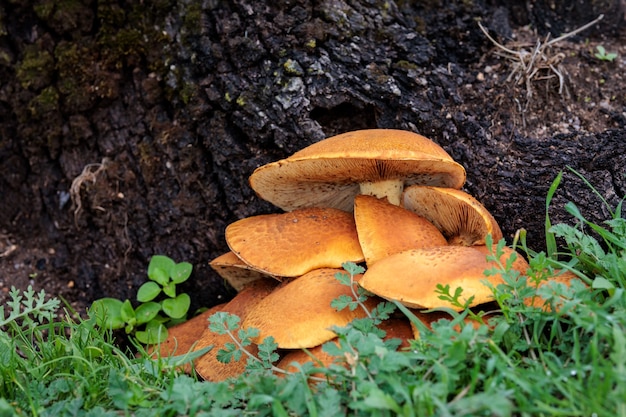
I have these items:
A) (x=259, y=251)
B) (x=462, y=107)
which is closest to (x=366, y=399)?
(x=259, y=251)

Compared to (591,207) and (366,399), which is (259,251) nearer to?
(366,399)

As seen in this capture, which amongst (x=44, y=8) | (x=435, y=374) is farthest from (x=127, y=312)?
(x=435, y=374)

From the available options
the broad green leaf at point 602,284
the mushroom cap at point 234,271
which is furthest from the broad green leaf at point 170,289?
the broad green leaf at point 602,284

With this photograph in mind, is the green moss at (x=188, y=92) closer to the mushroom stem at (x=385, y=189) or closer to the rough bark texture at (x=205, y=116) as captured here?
the rough bark texture at (x=205, y=116)

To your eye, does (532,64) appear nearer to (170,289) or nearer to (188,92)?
(188,92)

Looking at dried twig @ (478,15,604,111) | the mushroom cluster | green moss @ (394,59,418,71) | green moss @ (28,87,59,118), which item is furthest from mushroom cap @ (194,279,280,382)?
dried twig @ (478,15,604,111)

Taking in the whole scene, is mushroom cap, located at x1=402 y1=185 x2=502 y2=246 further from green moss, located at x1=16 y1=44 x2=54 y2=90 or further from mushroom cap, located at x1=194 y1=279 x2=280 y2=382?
green moss, located at x1=16 y1=44 x2=54 y2=90
